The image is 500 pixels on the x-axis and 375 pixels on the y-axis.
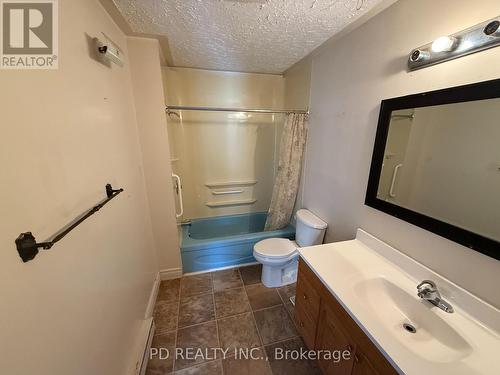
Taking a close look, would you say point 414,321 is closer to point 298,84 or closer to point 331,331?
point 331,331

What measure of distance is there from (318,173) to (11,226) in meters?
2.02

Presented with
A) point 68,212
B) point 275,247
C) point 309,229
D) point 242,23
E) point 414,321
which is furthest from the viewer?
point 275,247

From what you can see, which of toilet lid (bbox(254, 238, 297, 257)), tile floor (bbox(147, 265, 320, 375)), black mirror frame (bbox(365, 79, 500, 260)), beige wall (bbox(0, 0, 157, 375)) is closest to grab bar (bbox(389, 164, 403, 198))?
black mirror frame (bbox(365, 79, 500, 260))

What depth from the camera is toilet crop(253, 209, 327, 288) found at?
1.92 m

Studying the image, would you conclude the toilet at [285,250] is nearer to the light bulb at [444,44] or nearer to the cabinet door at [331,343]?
the cabinet door at [331,343]

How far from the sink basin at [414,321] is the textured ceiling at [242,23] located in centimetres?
165

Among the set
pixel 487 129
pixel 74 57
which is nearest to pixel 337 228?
pixel 487 129

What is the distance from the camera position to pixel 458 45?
2.88 ft

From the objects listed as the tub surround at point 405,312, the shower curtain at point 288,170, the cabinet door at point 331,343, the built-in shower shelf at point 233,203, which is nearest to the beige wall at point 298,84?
the shower curtain at point 288,170

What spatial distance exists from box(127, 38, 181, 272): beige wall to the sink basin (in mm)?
1709

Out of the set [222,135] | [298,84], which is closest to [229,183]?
[222,135]

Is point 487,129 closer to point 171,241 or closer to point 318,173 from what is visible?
point 318,173

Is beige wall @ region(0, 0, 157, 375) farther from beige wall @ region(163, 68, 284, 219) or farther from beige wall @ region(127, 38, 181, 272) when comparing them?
beige wall @ region(163, 68, 284, 219)

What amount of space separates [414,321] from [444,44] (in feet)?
4.42
